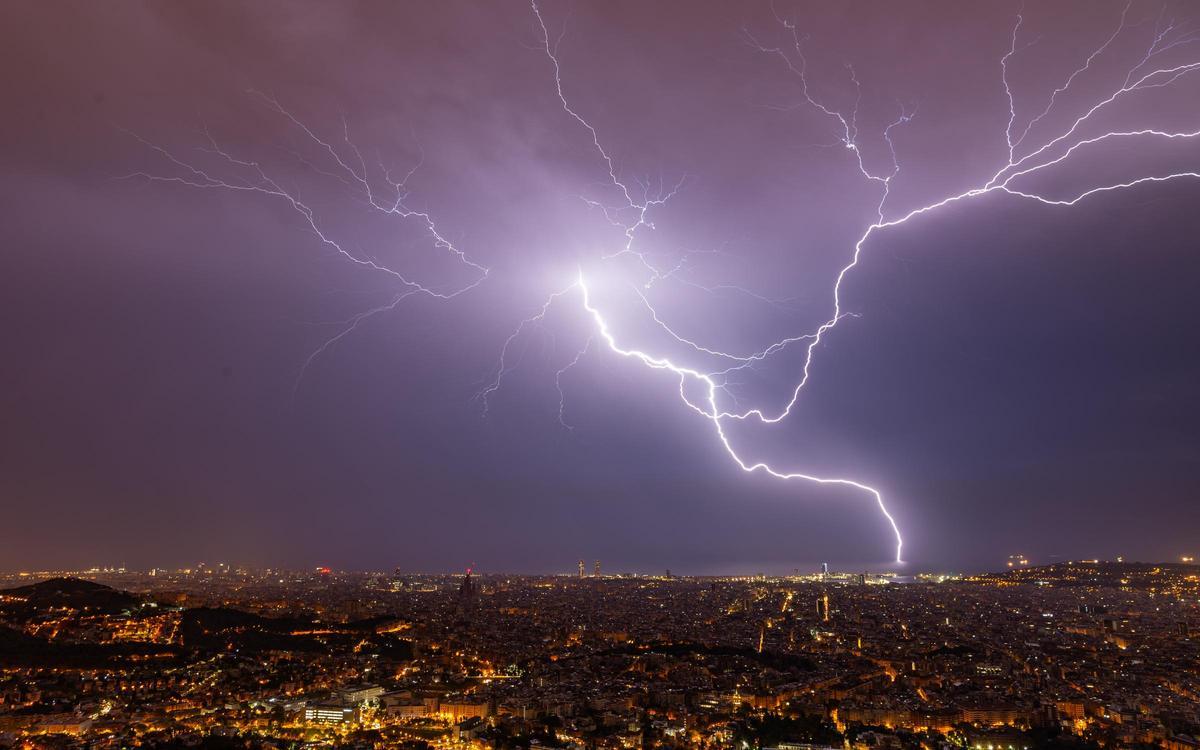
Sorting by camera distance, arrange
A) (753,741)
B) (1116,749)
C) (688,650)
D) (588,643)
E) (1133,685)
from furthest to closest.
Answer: (588,643)
(688,650)
(1133,685)
(753,741)
(1116,749)

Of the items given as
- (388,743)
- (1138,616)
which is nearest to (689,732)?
(388,743)

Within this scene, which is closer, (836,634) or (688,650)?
(688,650)

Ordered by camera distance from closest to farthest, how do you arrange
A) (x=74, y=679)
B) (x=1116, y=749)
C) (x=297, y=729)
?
(x=1116, y=749) < (x=297, y=729) < (x=74, y=679)

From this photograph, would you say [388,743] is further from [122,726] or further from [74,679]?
[74,679]

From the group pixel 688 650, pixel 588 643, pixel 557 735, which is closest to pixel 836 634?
pixel 688 650

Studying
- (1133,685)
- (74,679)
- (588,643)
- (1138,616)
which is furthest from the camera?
(1138,616)

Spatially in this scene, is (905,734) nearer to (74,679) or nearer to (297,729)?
(297,729)

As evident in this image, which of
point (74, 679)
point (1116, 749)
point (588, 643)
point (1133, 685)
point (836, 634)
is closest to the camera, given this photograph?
point (1116, 749)

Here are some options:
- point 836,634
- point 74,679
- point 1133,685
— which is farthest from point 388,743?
point 836,634

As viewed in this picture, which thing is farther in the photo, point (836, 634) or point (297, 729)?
point (836, 634)
